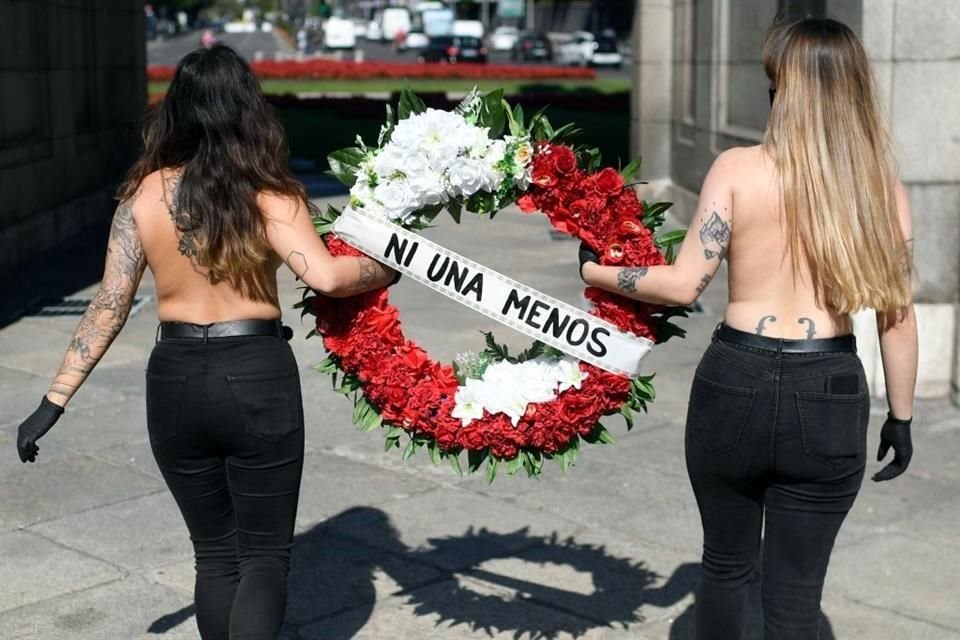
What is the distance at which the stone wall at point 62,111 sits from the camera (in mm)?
13305

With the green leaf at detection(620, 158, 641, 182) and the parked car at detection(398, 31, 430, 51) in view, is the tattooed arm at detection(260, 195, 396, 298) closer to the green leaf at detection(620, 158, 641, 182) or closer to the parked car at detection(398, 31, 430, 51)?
the green leaf at detection(620, 158, 641, 182)

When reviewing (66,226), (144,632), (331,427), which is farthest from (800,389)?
(66,226)

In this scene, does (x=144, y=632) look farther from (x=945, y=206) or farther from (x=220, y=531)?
(x=945, y=206)

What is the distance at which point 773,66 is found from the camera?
3.63m

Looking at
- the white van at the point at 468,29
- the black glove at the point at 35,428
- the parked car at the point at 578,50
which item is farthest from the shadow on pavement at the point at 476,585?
the white van at the point at 468,29

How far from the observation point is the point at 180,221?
151 inches

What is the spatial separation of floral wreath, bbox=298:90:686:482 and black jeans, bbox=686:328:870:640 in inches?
25.4

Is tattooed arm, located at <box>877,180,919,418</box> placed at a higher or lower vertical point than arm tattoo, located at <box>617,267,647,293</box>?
lower

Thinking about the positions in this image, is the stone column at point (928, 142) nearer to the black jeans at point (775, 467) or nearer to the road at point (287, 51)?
the black jeans at point (775, 467)

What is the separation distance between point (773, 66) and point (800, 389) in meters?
0.83

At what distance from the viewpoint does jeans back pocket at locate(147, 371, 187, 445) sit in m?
3.91

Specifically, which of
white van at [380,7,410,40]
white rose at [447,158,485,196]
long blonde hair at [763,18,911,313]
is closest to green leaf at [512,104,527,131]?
white rose at [447,158,485,196]

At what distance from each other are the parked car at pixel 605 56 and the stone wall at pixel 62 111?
174 feet

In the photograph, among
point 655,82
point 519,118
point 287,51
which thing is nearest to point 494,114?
point 519,118
